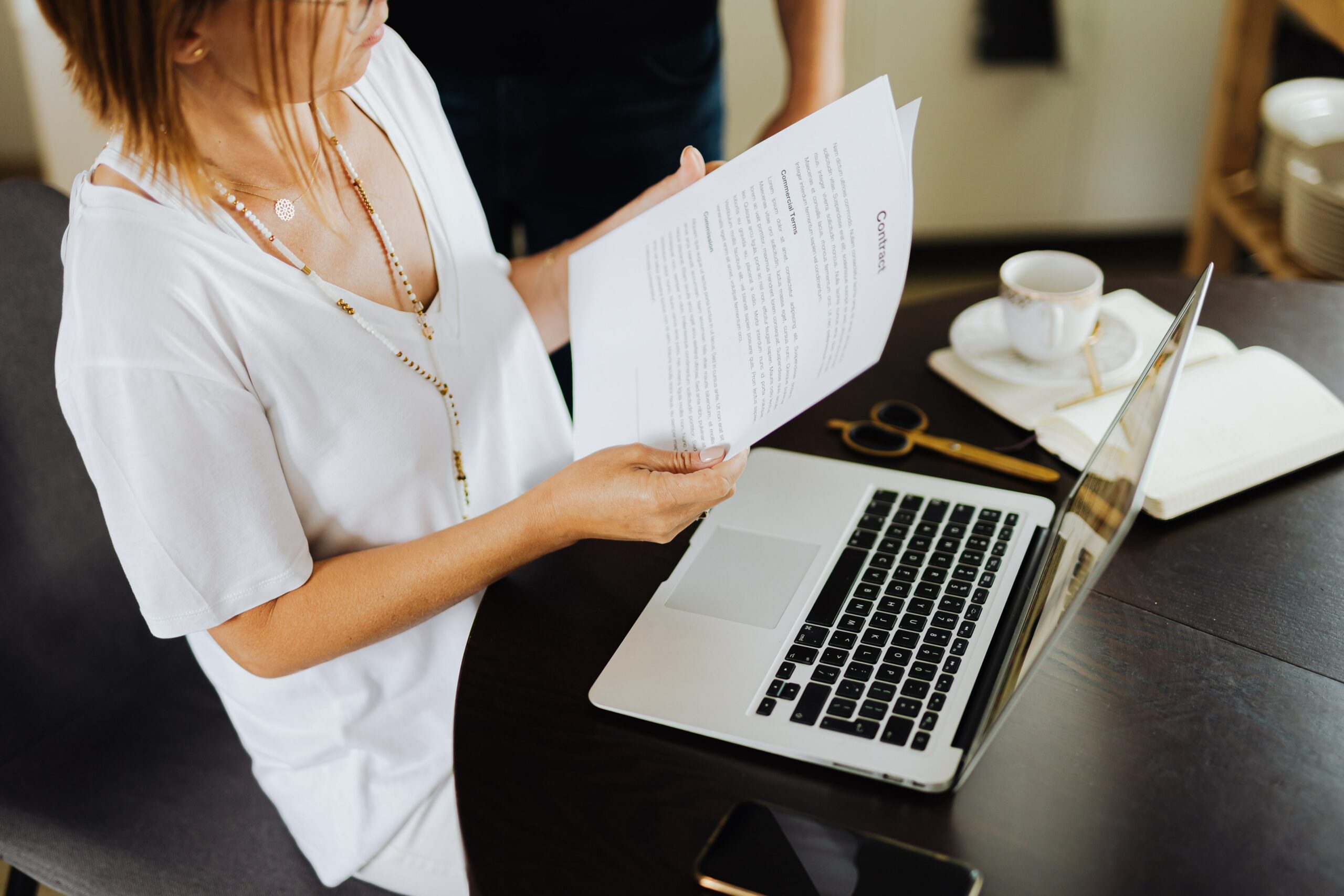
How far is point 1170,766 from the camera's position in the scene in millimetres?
654

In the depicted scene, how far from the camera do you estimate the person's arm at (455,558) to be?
30.2 inches

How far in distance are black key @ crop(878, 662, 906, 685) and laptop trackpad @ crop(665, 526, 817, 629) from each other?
0.09 metres

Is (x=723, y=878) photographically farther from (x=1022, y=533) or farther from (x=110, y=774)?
(x=110, y=774)

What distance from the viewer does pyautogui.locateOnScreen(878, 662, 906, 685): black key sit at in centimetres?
71

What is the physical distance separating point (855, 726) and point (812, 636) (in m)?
0.09

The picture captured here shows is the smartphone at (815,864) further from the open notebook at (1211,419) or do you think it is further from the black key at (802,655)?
the open notebook at (1211,419)

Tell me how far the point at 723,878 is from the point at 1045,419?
1.78ft

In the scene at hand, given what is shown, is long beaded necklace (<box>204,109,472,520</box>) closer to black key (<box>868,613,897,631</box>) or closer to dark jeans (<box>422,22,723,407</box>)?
black key (<box>868,613,897,631</box>)

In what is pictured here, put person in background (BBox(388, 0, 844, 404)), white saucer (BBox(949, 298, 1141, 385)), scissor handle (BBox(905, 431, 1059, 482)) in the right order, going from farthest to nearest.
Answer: person in background (BBox(388, 0, 844, 404)), white saucer (BBox(949, 298, 1141, 385)), scissor handle (BBox(905, 431, 1059, 482))

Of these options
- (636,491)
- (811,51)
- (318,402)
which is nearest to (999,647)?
(636,491)

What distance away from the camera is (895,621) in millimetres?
759

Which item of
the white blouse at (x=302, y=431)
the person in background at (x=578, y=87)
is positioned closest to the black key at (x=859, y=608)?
the white blouse at (x=302, y=431)

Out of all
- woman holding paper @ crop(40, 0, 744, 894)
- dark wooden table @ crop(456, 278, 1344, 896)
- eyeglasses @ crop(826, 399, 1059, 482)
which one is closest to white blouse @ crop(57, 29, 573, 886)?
woman holding paper @ crop(40, 0, 744, 894)

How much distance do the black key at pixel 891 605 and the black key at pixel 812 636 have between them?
0.15 ft
